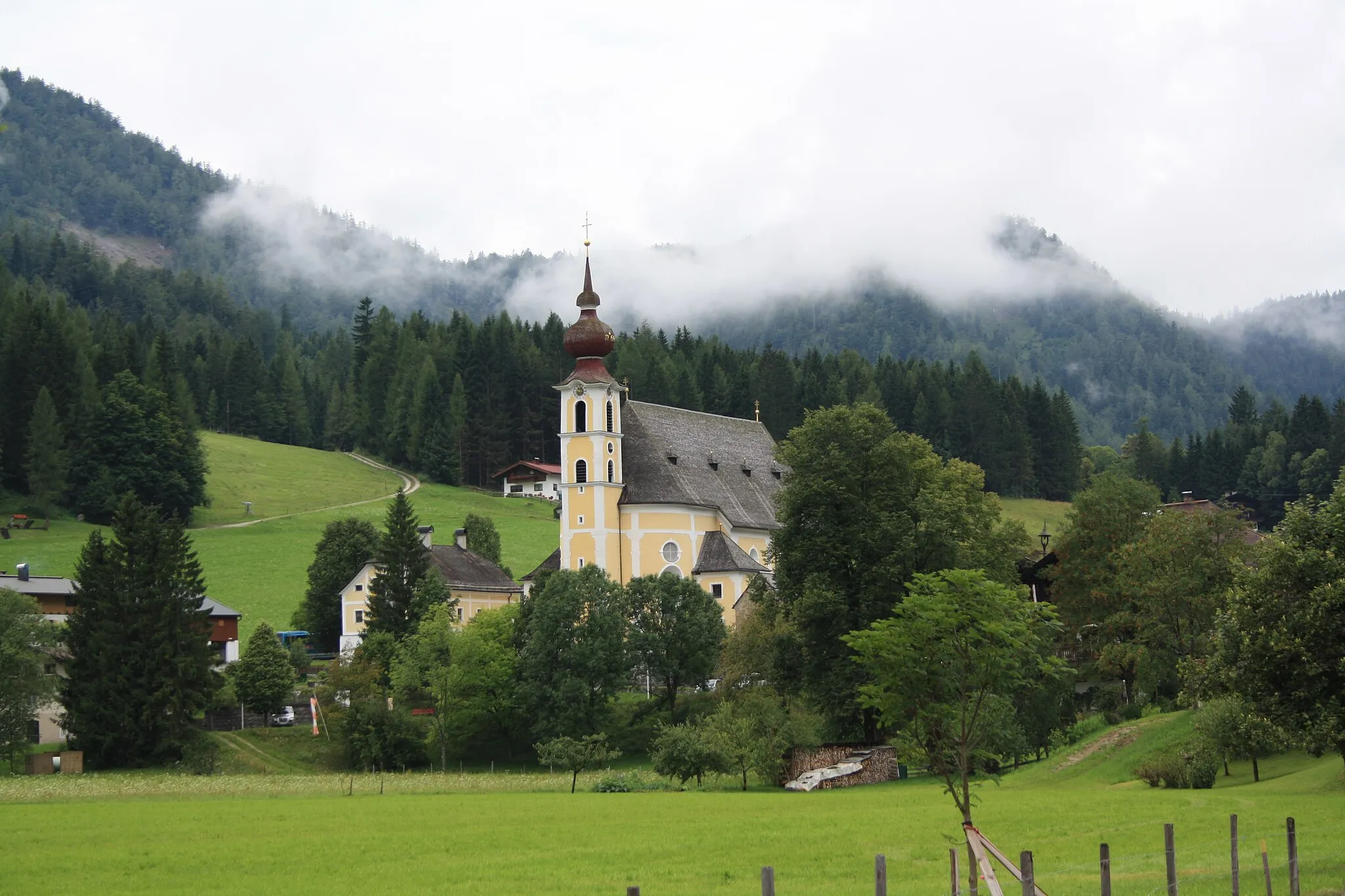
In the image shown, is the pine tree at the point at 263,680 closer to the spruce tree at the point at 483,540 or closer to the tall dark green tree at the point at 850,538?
the tall dark green tree at the point at 850,538

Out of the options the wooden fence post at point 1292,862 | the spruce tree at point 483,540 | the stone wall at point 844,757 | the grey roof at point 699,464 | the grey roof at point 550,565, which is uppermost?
the grey roof at point 699,464

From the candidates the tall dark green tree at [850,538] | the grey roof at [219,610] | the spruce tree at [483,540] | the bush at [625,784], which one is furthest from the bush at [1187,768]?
the spruce tree at [483,540]

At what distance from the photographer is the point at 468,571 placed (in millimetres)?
80812

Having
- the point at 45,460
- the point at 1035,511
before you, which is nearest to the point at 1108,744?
the point at 45,460

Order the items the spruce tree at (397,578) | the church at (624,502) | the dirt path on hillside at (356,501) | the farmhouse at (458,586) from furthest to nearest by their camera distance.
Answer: the dirt path on hillside at (356,501) → the farmhouse at (458,586) → the church at (624,502) → the spruce tree at (397,578)

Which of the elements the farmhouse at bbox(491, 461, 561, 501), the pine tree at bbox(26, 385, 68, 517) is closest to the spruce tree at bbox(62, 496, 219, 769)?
the pine tree at bbox(26, 385, 68, 517)

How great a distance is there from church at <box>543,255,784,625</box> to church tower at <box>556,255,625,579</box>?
1.9 inches

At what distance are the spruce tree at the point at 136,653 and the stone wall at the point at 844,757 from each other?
76.2 ft

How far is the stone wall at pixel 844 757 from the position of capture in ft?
154

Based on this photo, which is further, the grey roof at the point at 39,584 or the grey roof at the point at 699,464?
the grey roof at the point at 699,464

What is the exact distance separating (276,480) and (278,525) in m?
16.5

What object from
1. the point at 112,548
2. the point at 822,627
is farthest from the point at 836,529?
the point at 112,548

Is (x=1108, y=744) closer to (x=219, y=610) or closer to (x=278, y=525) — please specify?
(x=219, y=610)

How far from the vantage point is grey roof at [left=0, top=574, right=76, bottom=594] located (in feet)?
219
